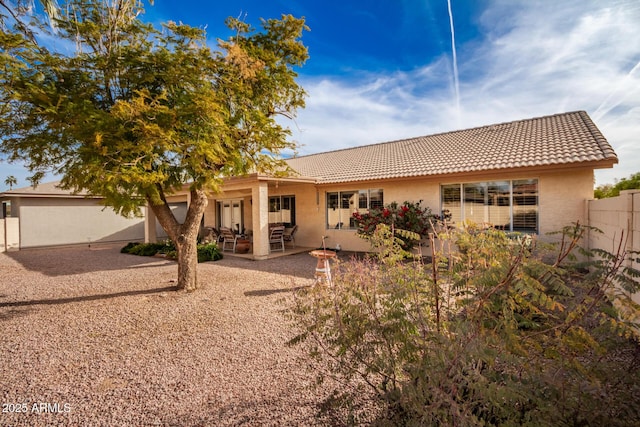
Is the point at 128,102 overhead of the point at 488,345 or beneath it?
overhead

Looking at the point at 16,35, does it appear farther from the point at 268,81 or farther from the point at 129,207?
the point at 268,81

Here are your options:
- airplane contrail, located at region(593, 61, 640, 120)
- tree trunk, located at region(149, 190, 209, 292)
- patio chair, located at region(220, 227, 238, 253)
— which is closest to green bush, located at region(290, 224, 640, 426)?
tree trunk, located at region(149, 190, 209, 292)

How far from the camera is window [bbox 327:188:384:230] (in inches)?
521

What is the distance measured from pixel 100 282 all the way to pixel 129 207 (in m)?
3.84

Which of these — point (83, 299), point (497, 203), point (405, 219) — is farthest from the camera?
point (405, 219)

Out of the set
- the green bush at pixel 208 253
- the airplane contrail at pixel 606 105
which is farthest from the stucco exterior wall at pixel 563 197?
the green bush at pixel 208 253

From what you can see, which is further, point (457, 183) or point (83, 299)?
point (457, 183)

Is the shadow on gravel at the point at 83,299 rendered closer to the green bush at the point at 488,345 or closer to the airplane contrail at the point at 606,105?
the green bush at the point at 488,345

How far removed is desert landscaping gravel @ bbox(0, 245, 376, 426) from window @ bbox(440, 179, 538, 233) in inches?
256

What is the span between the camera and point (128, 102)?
6.03m

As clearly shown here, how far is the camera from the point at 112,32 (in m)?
6.09

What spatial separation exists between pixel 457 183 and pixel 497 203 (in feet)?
4.92

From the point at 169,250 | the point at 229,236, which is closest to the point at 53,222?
the point at 169,250

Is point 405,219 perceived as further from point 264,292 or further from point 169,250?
point 169,250
